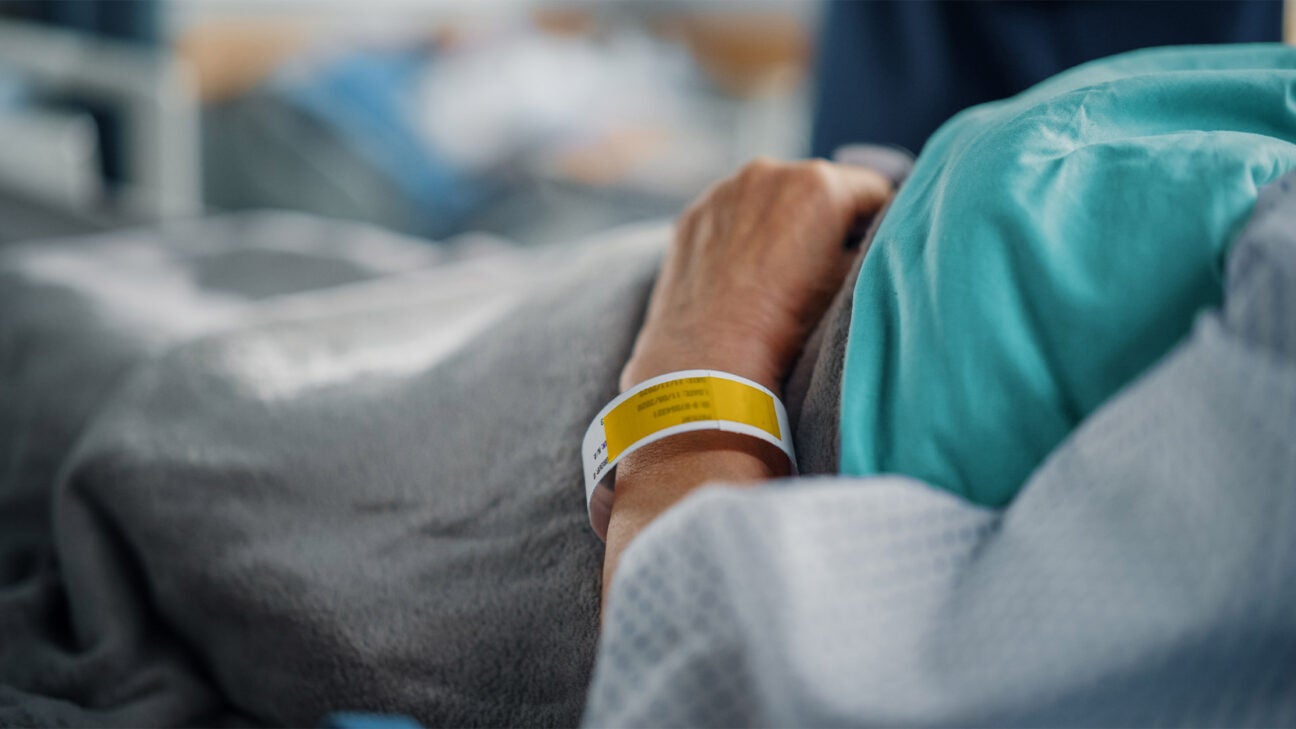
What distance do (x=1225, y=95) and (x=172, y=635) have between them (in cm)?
69

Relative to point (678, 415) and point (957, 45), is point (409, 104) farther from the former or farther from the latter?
point (678, 415)

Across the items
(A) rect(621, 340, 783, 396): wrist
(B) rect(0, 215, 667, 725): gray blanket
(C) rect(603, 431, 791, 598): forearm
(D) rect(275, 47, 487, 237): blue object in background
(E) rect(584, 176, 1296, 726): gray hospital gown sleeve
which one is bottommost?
(D) rect(275, 47, 487, 237): blue object in background

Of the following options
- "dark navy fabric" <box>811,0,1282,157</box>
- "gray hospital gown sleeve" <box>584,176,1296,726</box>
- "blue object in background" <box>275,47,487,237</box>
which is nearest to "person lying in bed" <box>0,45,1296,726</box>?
"gray hospital gown sleeve" <box>584,176,1296,726</box>

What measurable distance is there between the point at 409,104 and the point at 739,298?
7.63ft

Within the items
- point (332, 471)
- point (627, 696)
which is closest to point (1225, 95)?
point (627, 696)

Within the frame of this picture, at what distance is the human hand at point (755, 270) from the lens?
0.51 m

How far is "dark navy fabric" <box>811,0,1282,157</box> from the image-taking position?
0.90 m

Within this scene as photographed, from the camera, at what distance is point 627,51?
2.99 m

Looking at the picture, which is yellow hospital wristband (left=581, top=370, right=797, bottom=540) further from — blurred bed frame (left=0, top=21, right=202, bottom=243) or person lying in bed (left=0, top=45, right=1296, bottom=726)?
blurred bed frame (left=0, top=21, right=202, bottom=243)

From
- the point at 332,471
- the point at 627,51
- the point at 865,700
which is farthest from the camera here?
the point at 627,51

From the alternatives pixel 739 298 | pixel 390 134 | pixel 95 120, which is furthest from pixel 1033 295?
pixel 95 120

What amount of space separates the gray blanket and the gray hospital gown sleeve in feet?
0.50

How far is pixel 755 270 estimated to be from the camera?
0.53 m

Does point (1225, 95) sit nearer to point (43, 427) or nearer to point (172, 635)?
point (172, 635)
